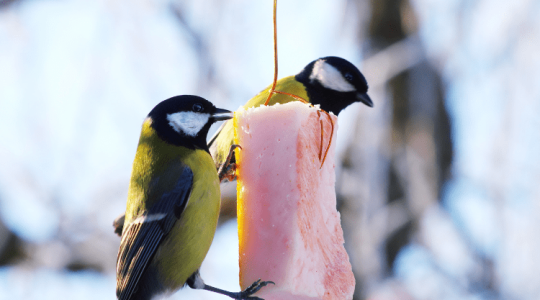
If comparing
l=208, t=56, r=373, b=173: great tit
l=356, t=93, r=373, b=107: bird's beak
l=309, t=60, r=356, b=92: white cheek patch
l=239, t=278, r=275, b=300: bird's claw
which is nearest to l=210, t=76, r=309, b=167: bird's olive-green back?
l=208, t=56, r=373, b=173: great tit

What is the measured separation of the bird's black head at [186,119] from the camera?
152 centimetres

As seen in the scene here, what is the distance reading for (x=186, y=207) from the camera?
1451mm

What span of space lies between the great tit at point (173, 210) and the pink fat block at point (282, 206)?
23 centimetres

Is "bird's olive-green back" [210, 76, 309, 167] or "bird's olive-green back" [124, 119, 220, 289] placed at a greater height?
"bird's olive-green back" [210, 76, 309, 167]

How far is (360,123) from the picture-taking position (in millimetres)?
4871

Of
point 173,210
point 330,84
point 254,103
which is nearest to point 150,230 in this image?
point 173,210

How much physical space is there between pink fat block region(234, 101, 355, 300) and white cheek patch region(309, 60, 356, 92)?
1.21 metres

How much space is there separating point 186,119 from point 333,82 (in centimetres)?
114

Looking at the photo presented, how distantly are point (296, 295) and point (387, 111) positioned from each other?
14.2ft

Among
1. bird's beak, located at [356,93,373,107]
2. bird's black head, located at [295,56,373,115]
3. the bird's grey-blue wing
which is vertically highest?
bird's black head, located at [295,56,373,115]

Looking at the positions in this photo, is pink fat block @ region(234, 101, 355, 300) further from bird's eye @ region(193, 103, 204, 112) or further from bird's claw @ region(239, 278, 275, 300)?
bird's eye @ region(193, 103, 204, 112)

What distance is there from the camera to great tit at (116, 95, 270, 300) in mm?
1433

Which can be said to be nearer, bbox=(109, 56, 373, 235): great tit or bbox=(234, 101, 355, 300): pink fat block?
bbox=(234, 101, 355, 300): pink fat block

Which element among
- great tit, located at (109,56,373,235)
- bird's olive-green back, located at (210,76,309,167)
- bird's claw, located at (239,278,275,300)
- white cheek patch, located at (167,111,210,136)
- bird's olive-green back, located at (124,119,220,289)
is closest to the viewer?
bird's claw, located at (239,278,275,300)
